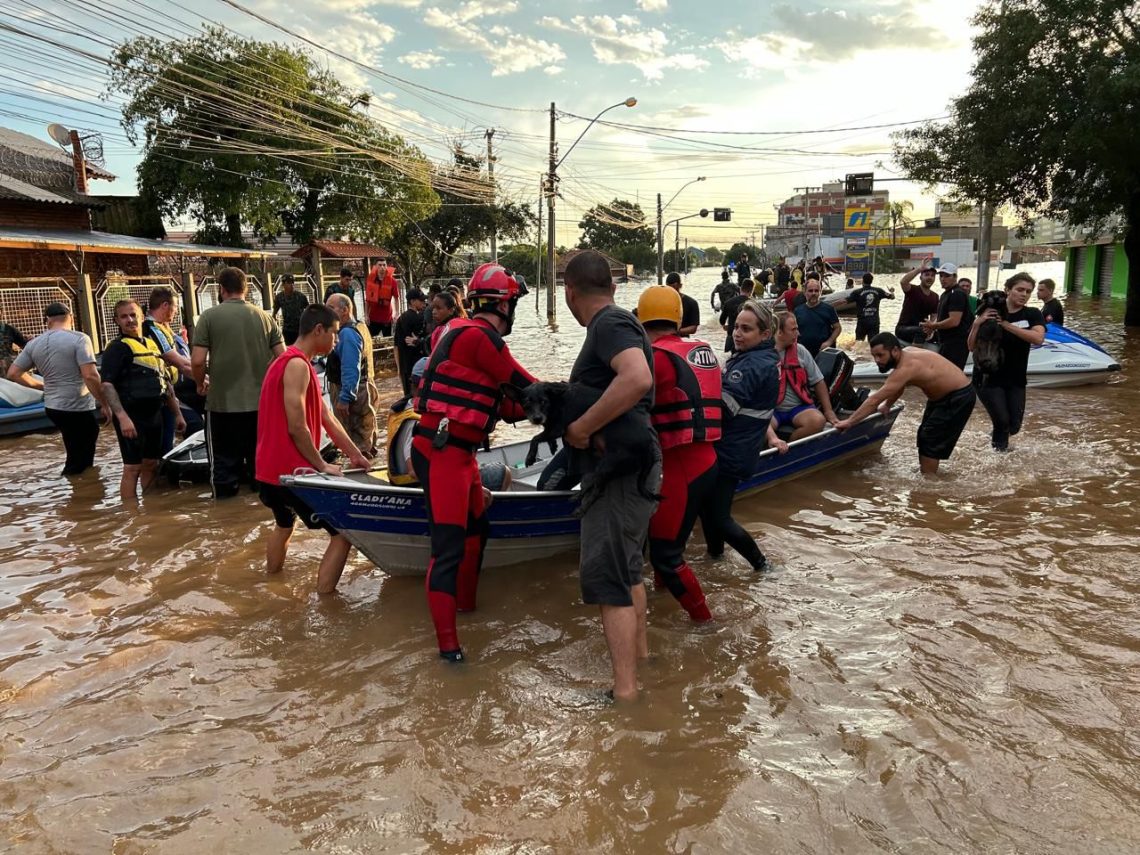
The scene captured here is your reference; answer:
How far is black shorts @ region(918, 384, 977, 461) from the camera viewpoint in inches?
279

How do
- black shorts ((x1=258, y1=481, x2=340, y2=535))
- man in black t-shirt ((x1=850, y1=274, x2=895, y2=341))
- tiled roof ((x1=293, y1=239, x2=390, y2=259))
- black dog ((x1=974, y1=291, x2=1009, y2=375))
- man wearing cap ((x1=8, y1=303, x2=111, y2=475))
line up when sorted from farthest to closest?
tiled roof ((x1=293, y1=239, x2=390, y2=259)) → man in black t-shirt ((x1=850, y1=274, x2=895, y2=341)) → black dog ((x1=974, y1=291, x2=1009, y2=375)) → man wearing cap ((x1=8, y1=303, x2=111, y2=475)) → black shorts ((x1=258, y1=481, x2=340, y2=535))

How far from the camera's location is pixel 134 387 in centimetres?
662

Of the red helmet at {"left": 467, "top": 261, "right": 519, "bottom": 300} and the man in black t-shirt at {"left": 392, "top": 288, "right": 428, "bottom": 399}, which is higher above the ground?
the red helmet at {"left": 467, "top": 261, "right": 519, "bottom": 300}

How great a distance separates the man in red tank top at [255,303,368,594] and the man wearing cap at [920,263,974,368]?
27.4ft

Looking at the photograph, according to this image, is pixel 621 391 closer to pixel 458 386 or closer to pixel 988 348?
pixel 458 386

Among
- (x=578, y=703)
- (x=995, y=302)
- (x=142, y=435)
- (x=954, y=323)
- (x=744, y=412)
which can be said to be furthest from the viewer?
(x=954, y=323)

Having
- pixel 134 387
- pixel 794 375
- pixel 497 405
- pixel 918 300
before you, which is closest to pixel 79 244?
pixel 134 387

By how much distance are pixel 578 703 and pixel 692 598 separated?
101 centimetres

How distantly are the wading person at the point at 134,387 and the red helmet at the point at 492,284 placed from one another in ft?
14.1

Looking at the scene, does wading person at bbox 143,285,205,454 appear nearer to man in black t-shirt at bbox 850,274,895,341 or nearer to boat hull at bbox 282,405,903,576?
boat hull at bbox 282,405,903,576

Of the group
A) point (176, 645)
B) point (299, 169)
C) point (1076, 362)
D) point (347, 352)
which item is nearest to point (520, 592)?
point (176, 645)

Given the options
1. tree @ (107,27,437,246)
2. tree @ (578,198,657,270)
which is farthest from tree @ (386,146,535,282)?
tree @ (578,198,657,270)

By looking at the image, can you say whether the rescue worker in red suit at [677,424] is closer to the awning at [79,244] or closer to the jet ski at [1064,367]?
the jet ski at [1064,367]

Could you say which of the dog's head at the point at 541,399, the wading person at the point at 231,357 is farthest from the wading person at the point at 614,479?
the wading person at the point at 231,357
